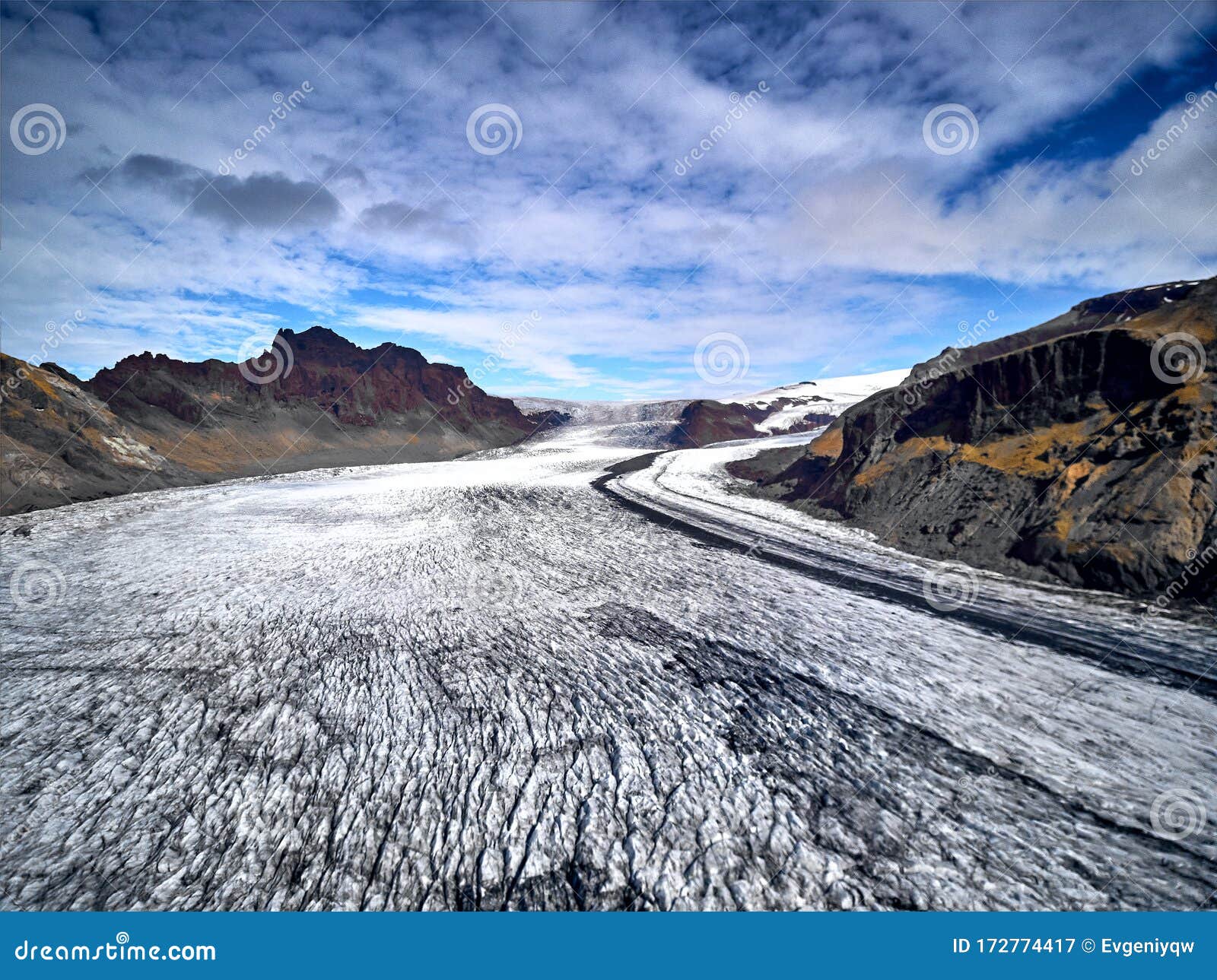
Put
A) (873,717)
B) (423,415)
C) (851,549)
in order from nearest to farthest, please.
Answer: (873,717) → (851,549) → (423,415)

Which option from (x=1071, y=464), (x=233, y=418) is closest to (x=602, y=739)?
(x=1071, y=464)

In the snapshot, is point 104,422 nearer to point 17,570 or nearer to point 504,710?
point 17,570

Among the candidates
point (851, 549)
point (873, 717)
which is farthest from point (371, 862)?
point (851, 549)

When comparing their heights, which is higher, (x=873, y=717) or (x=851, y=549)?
(x=851, y=549)

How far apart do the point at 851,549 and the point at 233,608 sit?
955 cm

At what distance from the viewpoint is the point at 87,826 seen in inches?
130

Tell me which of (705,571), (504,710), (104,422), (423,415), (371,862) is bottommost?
(371,862)

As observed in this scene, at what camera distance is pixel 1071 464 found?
8234 mm

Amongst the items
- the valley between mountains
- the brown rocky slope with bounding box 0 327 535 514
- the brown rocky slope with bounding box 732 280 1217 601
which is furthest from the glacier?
the brown rocky slope with bounding box 0 327 535 514

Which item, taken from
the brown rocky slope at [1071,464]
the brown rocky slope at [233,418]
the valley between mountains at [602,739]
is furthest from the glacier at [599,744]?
the brown rocky slope at [233,418]

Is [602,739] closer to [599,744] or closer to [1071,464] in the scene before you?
[599,744]

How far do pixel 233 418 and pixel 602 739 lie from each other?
37.4m

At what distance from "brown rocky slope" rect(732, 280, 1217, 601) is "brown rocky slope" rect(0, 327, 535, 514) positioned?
21728 millimetres

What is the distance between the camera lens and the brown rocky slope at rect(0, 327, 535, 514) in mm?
16125
